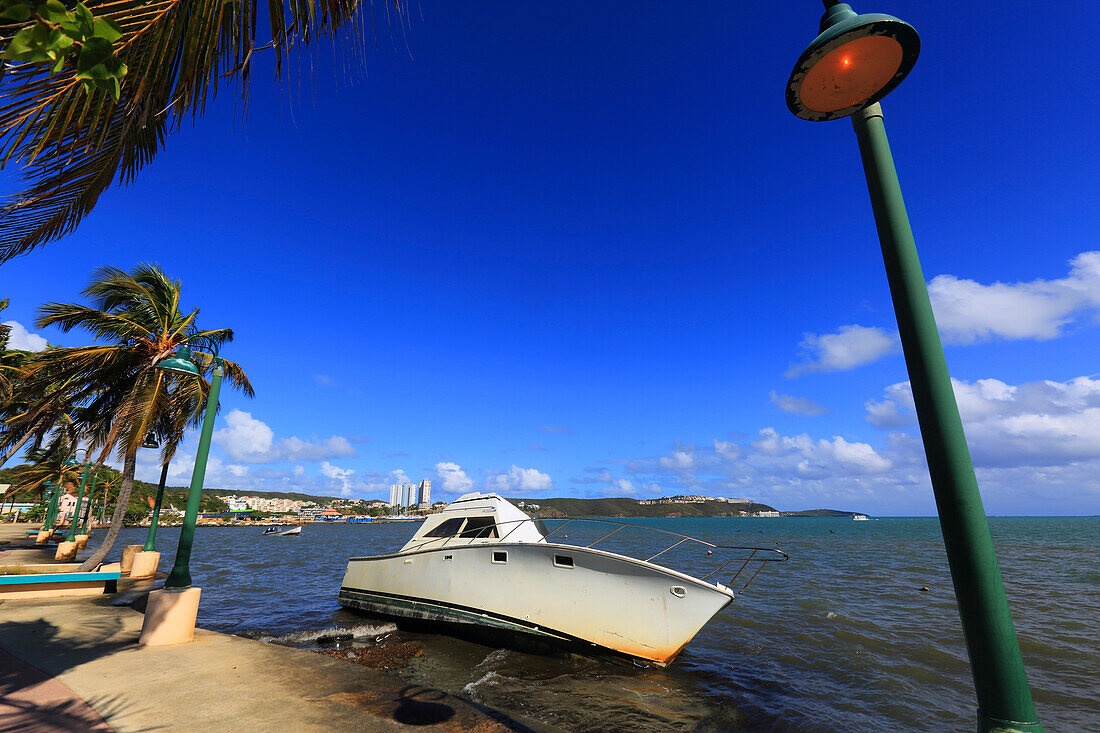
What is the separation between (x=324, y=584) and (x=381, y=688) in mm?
17990

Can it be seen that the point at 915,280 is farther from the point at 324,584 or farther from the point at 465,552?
the point at 324,584

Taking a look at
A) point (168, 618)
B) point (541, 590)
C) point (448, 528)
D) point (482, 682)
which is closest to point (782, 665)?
point (541, 590)

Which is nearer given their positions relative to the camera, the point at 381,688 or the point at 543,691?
the point at 381,688

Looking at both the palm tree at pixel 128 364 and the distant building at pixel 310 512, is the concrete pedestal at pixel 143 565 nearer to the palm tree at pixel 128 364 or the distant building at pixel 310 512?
the palm tree at pixel 128 364

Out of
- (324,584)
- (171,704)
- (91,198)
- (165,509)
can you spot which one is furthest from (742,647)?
(165,509)

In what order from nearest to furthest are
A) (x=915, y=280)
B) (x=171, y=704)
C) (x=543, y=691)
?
(x=915, y=280) < (x=171, y=704) < (x=543, y=691)

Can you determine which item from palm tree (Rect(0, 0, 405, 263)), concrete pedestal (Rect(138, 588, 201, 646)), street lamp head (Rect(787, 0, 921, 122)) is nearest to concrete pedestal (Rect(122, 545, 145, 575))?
concrete pedestal (Rect(138, 588, 201, 646))

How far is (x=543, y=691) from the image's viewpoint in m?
8.33

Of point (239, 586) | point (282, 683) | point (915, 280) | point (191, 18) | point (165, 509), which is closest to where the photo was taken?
point (915, 280)

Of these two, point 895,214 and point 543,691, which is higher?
point 895,214

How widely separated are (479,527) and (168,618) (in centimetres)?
635

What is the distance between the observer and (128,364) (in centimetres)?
1410

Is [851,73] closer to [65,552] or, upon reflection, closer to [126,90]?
[126,90]

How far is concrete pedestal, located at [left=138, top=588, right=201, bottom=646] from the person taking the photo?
7.48 metres
